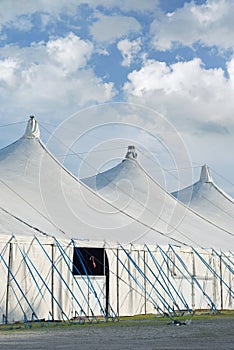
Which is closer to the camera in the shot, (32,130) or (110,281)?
(110,281)

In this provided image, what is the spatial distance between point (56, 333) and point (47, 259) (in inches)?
156

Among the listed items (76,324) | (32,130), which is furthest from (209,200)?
(76,324)

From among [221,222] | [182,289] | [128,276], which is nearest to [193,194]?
[221,222]

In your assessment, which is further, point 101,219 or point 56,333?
point 101,219

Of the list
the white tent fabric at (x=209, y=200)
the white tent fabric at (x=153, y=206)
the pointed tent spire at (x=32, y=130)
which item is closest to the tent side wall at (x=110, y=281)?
the white tent fabric at (x=153, y=206)

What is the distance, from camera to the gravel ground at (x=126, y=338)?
9.23 metres

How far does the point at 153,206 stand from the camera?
960 inches

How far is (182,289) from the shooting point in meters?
20.0

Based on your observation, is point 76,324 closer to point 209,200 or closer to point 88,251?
point 88,251

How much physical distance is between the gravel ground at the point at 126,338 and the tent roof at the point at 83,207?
4.59m

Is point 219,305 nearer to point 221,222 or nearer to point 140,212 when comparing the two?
point 140,212

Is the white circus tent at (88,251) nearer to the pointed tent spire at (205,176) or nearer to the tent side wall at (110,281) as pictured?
the tent side wall at (110,281)

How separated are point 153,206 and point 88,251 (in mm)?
5978

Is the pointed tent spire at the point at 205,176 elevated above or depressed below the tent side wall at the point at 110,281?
above
